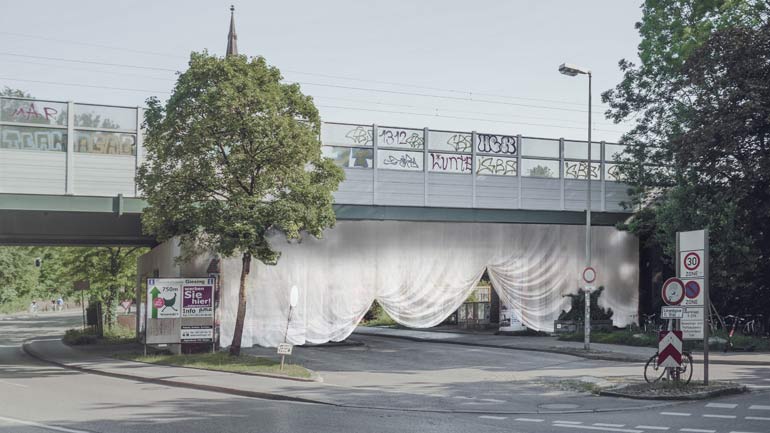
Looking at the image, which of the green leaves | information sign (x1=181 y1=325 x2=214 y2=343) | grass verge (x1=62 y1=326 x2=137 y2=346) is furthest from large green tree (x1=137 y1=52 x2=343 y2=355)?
grass verge (x1=62 y1=326 x2=137 y2=346)

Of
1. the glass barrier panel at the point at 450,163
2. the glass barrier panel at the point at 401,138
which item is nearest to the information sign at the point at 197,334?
the glass barrier panel at the point at 401,138

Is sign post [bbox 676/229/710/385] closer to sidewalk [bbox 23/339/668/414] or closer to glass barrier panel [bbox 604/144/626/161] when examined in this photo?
sidewalk [bbox 23/339/668/414]

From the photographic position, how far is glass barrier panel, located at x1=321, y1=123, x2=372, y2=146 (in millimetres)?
29672

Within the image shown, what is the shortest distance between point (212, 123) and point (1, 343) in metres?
25.2

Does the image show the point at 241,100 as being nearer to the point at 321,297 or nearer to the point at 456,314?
the point at 321,297

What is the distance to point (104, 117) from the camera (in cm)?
2734

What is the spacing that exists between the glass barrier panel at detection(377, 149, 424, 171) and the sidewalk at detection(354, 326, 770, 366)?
7896 millimetres

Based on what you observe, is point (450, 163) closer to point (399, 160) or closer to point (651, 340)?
point (399, 160)

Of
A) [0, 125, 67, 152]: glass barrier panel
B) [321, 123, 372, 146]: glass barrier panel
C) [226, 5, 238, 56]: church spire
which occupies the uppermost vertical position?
[226, 5, 238, 56]: church spire

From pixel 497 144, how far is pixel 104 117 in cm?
1482

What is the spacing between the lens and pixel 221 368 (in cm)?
2306

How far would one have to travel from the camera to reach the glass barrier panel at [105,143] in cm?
2683

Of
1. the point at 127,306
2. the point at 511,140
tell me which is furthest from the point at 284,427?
the point at 127,306

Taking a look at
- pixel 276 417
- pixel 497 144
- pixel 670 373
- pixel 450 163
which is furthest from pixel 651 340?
pixel 276 417
